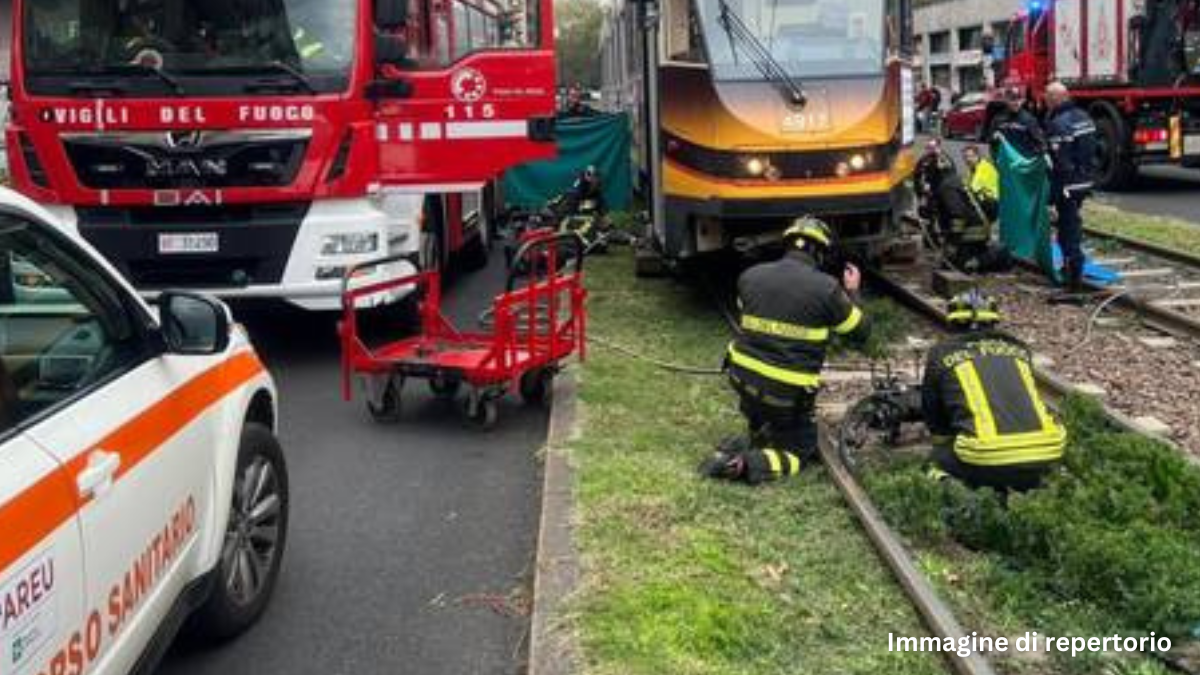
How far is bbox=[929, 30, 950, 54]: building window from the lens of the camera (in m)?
81.3

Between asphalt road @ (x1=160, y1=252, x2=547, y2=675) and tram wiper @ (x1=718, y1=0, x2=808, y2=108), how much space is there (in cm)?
330

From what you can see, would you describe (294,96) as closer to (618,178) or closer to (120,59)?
(120,59)

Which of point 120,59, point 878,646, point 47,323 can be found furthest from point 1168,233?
point 47,323

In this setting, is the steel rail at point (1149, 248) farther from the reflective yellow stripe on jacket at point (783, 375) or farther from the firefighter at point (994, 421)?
the firefighter at point (994, 421)

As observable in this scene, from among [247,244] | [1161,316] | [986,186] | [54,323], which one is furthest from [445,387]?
[986,186]

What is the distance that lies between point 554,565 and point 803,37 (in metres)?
6.10

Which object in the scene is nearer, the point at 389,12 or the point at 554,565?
the point at 554,565

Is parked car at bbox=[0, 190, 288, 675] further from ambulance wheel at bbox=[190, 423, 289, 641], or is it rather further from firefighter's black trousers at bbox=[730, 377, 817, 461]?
firefighter's black trousers at bbox=[730, 377, 817, 461]

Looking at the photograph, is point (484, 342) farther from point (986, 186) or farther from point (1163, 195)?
point (1163, 195)

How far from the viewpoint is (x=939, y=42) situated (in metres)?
83.2

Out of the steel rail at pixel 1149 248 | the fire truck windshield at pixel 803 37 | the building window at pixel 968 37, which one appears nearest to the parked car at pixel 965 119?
the steel rail at pixel 1149 248

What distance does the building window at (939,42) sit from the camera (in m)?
81.3

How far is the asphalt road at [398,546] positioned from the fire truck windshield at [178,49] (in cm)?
204

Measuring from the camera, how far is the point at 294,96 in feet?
30.2
